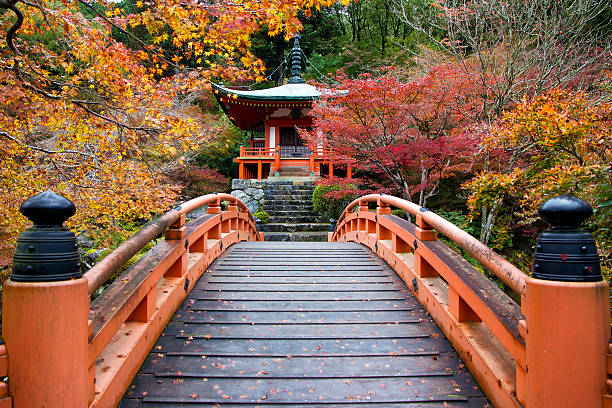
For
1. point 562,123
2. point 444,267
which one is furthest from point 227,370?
point 562,123

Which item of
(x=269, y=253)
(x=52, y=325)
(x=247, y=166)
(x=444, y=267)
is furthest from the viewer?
(x=247, y=166)

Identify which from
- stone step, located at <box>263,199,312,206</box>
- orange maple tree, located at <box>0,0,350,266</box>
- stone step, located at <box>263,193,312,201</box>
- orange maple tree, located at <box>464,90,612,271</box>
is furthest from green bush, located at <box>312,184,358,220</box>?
orange maple tree, located at <box>464,90,612,271</box>

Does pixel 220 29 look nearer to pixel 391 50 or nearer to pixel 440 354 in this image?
pixel 440 354

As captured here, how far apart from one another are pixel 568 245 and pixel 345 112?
7199 mm

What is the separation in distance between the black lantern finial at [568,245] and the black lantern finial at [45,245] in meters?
1.88

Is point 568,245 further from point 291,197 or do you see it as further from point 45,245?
point 291,197

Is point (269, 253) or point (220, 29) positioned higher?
point (220, 29)

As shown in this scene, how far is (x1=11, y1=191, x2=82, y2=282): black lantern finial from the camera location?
1.29 m

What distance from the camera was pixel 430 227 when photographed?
120 inches

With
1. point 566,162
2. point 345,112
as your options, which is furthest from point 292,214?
point 566,162

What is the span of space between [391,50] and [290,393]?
1931cm

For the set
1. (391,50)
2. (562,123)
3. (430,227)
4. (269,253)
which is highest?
(391,50)

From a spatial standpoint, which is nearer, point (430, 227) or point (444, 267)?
point (444, 267)

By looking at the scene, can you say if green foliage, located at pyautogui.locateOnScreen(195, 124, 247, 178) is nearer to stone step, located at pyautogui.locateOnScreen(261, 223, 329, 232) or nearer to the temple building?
the temple building
